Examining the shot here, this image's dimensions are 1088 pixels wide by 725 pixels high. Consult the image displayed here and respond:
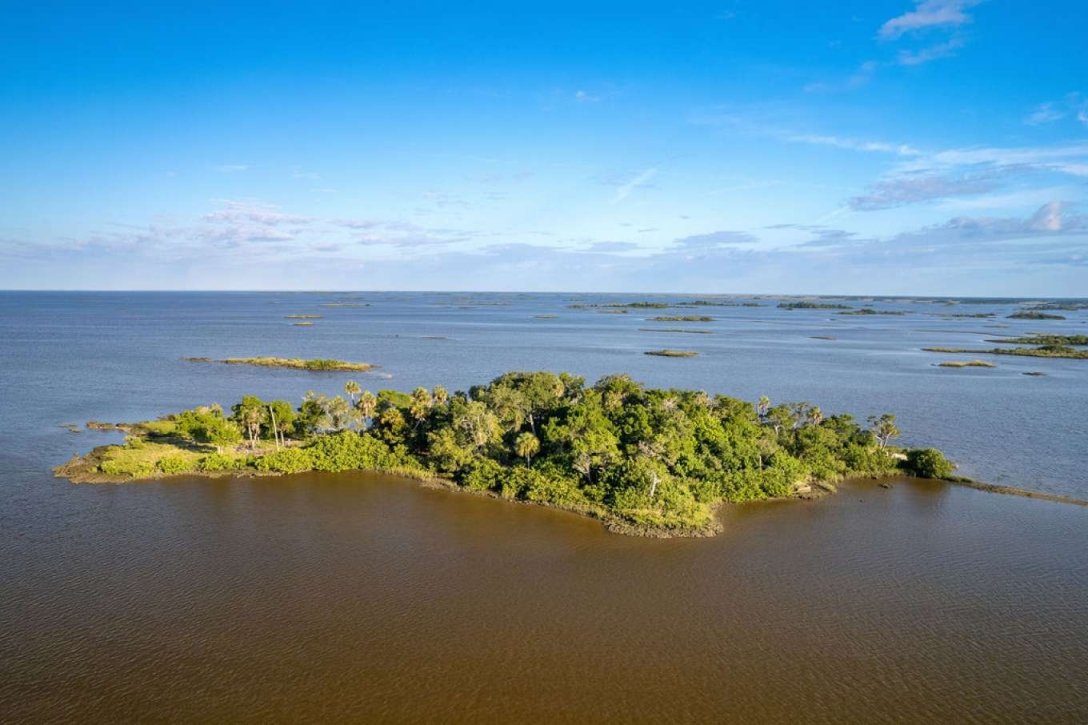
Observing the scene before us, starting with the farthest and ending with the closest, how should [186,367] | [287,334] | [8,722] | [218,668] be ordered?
[287,334] → [186,367] → [218,668] → [8,722]

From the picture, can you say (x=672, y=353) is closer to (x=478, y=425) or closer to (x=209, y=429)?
(x=478, y=425)

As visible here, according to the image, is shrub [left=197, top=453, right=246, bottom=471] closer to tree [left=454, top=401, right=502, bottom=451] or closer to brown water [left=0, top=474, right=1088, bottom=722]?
brown water [left=0, top=474, right=1088, bottom=722]

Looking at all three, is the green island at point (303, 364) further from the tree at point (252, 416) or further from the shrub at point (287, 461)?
the shrub at point (287, 461)

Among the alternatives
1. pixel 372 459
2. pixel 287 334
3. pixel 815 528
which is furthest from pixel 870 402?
pixel 287 334

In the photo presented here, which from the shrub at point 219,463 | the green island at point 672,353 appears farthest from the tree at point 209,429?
the green island at point 672,353

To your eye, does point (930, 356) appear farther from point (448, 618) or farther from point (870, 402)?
point (448, 618)

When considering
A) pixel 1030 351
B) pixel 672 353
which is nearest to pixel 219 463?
pixel 672 353

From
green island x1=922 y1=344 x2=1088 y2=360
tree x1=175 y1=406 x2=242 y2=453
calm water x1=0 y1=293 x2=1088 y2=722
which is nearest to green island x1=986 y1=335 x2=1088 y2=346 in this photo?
green island x1=922 y1=344 x2=1088 y2=360
